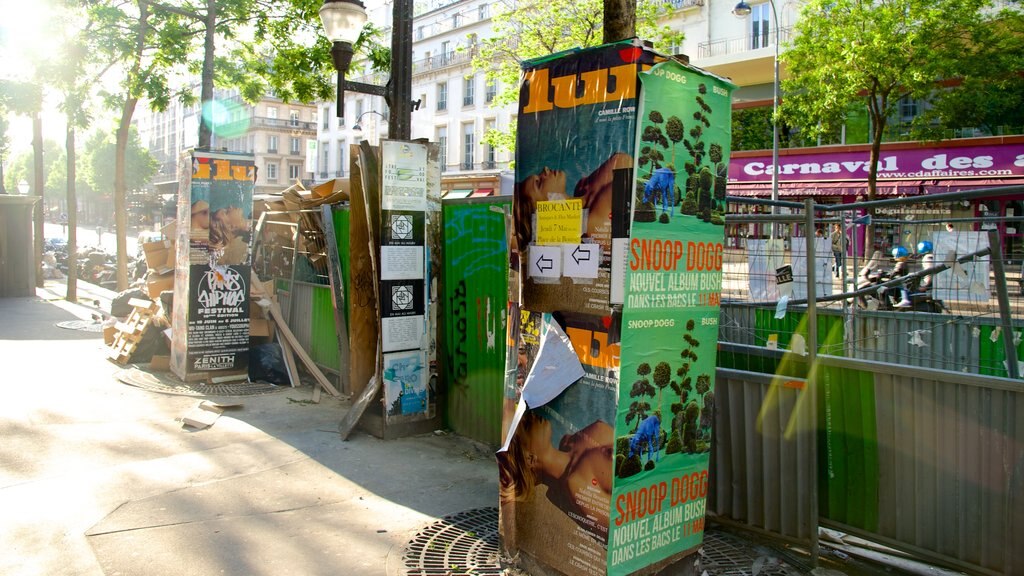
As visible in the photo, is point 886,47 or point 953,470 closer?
point 953,470

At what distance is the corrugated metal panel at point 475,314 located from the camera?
6.37 m

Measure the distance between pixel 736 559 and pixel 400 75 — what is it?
5152 millimetres

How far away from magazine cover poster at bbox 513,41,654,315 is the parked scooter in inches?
89.8

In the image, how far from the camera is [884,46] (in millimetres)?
19125

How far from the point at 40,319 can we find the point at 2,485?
36.1ft

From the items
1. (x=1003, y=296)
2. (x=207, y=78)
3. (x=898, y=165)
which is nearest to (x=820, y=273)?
(x=1003, y=296)

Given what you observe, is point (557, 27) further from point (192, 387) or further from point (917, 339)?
point (917, 339)

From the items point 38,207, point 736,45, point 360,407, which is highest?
point 736,45

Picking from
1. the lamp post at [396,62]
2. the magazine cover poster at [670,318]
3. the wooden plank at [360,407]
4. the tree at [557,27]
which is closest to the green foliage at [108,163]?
the tree at [557,27]

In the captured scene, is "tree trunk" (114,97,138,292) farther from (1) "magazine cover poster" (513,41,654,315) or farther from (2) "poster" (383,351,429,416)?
(1) "magazine cover poster" (513,41,654,315)

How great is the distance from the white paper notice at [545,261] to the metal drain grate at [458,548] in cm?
169

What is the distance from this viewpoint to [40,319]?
14.8m

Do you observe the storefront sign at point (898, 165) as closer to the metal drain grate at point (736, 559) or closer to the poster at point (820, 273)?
the poster at point (820, 273)

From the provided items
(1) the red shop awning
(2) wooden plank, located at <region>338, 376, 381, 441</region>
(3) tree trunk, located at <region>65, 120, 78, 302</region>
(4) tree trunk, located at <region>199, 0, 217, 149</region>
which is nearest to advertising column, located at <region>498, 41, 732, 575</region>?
(2) wooden plank, located at <region>338, 376, 381, 441</region>
